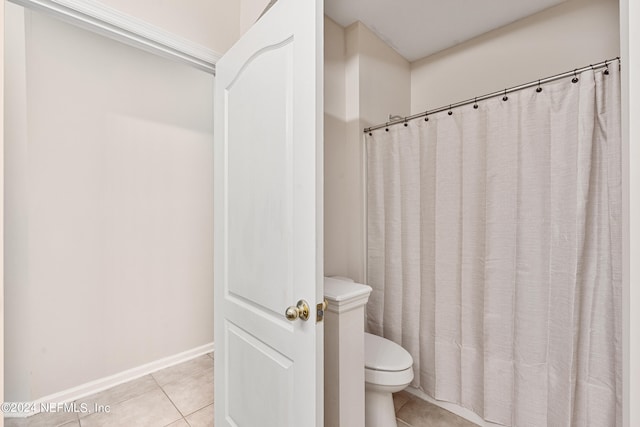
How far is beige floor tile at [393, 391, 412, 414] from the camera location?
1.82 meters

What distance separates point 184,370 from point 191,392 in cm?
32

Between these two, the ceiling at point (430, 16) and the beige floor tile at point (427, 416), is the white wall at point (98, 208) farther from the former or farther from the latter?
the beige floor tile at point (427, 416)

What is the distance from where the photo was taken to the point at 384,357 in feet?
5.06

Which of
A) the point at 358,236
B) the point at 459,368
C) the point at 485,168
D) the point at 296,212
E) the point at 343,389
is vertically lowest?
the point at 459,368

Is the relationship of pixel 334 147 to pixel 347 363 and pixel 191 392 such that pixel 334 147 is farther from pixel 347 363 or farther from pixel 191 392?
pixel 191 392

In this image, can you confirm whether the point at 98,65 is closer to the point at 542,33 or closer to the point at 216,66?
the point at 216,66

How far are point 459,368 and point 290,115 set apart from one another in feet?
5.64

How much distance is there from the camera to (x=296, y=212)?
969 mm

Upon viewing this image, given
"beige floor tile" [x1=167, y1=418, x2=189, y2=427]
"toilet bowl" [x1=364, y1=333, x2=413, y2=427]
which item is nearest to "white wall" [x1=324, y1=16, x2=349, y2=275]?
"toilet bowl" [x1=364, y1=333, x2=413, y2=427]

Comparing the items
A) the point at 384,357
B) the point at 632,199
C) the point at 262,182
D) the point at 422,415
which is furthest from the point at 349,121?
the point at 422,415

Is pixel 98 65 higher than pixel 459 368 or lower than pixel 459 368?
higher

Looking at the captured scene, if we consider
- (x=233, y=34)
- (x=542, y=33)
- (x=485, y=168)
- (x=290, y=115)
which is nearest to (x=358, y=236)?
(x=485, y=168)

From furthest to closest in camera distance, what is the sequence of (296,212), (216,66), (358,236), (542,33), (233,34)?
1. (358,236)
2. (542,33)
3. (233,34)
4. (216,66)
5. (296,212)

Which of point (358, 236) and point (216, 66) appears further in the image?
point (358, 236)
